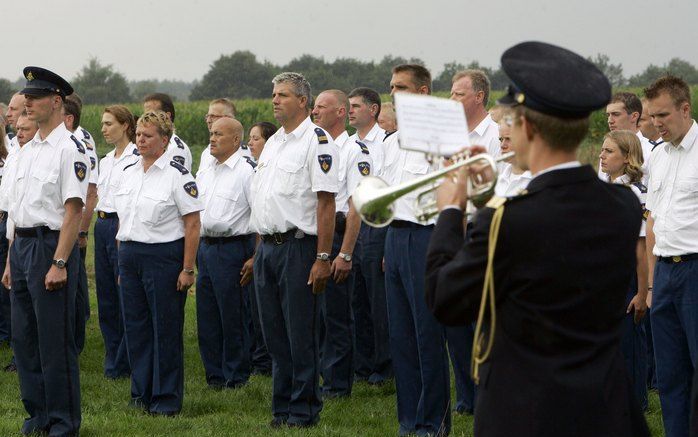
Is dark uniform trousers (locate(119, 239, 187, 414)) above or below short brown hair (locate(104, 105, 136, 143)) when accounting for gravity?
below

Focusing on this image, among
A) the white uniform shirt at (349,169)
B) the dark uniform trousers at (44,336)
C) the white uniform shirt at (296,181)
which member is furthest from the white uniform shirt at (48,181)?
the white uniform shirt at (349,169)

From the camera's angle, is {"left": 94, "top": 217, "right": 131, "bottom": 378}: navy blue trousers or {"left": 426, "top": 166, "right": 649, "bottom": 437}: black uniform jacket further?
{"left": 94, "top": 217, "right": 131, "bottom": 378}: navy blue trousers

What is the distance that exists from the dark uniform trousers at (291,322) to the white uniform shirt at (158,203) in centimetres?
82

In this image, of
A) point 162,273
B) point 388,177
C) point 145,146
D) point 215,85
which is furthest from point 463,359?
point 215,85

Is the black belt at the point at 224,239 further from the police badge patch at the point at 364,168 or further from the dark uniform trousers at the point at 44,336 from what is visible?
the dark uniform trousers at the point at 44,336

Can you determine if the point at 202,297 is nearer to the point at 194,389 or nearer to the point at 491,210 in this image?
the point at 194,389

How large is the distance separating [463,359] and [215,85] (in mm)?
54240

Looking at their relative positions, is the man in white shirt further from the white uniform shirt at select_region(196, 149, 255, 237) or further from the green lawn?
the white uniform shirt at select_region(196, 149, 255, 237)

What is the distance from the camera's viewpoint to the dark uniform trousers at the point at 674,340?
5.95 metres

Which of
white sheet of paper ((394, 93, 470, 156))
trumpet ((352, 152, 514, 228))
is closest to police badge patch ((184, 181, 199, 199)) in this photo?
trumpet ((352, 152, 514, 228))

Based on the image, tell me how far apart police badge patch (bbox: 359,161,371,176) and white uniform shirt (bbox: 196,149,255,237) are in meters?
0.95

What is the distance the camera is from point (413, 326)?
6809 millimetres

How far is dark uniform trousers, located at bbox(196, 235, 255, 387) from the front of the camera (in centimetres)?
884

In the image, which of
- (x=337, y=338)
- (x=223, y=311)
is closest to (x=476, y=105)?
(x=337, y=338)
